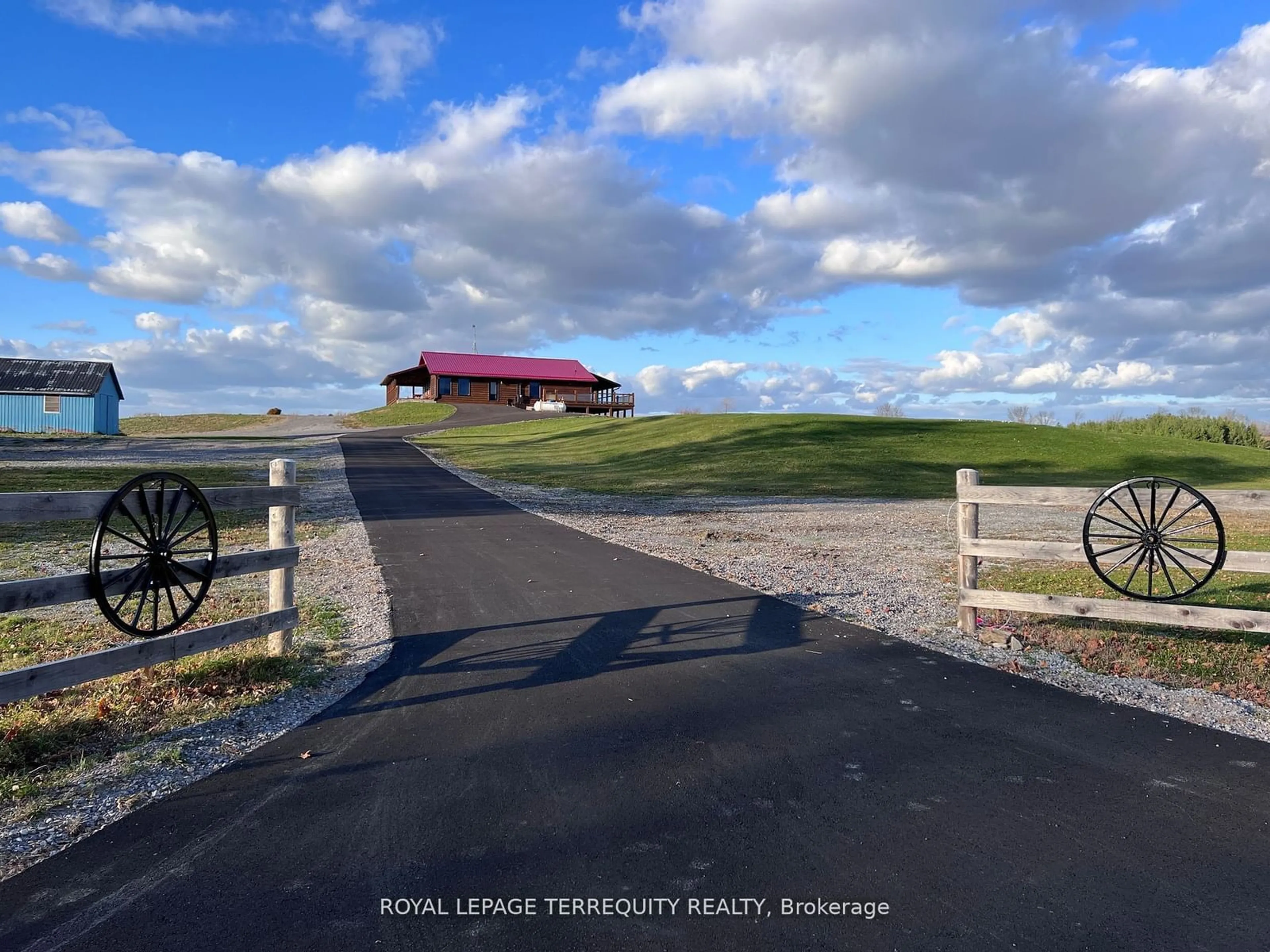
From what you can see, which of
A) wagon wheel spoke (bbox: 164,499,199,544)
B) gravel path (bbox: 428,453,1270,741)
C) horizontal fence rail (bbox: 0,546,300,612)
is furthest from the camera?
gravel path (bbox: 428,453,1270,741)

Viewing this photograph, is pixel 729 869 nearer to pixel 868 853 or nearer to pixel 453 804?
pixel 868 853

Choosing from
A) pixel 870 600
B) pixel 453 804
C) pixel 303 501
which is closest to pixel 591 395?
pixel 303 501

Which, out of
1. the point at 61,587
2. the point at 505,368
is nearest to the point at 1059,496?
the point at 61,587

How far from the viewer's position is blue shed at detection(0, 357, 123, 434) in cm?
4778

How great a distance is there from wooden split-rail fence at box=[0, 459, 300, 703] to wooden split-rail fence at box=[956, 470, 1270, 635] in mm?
6072

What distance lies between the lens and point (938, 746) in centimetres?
493

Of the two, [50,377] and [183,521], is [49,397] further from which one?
[183,521]

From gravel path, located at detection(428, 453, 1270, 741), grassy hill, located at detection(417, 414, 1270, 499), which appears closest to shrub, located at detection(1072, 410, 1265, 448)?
grassy hill, located at detection(417, 414, 1270, 499)

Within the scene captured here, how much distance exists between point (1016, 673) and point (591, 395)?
70871mm

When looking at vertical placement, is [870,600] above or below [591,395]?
below

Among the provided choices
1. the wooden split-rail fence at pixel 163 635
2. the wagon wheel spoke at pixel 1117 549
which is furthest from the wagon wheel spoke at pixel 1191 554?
the wooden split-rail fence at pixel 163 635

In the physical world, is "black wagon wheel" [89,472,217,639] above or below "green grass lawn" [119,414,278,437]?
below

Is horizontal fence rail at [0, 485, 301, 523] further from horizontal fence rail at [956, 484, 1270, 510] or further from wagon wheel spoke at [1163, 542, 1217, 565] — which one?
wagon wheel spoke at [1163, 542, 1217, 565]

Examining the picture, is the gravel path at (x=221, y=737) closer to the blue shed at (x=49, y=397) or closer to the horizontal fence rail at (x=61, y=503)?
the horizontal fence rail at (x=61, y=503)
